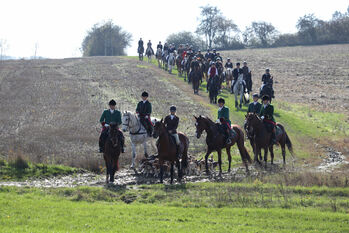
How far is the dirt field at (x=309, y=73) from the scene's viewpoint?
39312 millimetres

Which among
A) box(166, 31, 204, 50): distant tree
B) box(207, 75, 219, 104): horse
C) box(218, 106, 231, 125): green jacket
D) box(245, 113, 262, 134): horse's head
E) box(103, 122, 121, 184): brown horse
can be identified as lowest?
box(103, 122, 121, 184): brown horse

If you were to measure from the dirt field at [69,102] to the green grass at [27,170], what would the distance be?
660 millimetres

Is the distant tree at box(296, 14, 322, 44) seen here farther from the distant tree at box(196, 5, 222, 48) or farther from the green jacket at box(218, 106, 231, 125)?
the green jacket at box(218, 106, 231, 125)

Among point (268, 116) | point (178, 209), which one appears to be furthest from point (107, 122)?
point (268, 116)

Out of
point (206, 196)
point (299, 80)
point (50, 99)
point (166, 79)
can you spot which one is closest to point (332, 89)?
point (299, 80)

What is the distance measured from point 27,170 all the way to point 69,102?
1564 cm

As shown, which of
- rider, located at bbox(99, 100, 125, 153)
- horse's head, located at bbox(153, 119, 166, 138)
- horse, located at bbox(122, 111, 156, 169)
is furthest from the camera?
horse, located at bbox(122, 111, 156, 169)

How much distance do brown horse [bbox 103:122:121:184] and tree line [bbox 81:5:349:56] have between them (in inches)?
2619

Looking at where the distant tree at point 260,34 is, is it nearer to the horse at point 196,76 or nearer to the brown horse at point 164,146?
the horse at point 196,76

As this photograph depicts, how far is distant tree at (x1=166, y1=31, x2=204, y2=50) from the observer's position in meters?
81.2

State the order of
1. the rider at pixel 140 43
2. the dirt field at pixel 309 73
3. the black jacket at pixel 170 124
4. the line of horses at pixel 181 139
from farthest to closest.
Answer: the rider at pixel 140 43 → the dirt field at pixel 309 73 → the black jacket at pixel 170 124 → the line of horses at pixel 181 139

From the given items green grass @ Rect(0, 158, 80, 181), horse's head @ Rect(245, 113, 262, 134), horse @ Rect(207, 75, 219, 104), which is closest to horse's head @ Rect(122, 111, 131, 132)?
green grass @ Rect(0, 158, 80, 181)

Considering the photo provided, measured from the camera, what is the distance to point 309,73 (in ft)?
173

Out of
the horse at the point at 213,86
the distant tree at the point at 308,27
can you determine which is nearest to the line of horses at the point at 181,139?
the horse at the point at 213,86
